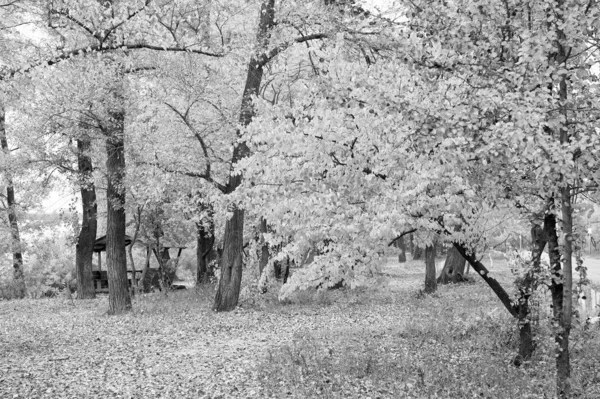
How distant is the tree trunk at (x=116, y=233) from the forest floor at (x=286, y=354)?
68 centimetres

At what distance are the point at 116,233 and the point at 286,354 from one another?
933cm

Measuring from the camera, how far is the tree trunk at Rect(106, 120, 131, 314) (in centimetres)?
1645

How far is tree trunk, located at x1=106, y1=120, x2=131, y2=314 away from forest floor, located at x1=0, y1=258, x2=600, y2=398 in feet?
2.24

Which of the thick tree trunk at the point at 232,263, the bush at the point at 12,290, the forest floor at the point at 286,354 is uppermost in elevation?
the thick tree trunk at the point at 232,263

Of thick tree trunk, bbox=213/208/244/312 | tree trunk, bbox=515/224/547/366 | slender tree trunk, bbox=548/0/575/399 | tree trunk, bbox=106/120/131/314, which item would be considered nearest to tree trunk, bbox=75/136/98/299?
tree trunk, bbox=106/120/131/314

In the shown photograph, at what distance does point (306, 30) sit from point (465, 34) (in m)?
9.82

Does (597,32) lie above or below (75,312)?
above

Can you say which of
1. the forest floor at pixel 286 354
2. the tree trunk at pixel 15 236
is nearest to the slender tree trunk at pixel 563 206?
the forest floor at pixel 286 354

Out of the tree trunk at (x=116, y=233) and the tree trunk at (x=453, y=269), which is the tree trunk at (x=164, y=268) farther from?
the tree trunk at (x=453, y=269)

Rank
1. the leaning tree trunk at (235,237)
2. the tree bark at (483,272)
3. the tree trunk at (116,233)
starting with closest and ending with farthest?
the tree bark at (483,272), the leaning tree trunk at (235,237), the tree trunk at (116,233)

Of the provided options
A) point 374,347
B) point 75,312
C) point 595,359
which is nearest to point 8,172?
point 75,312

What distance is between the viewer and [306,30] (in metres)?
14.5

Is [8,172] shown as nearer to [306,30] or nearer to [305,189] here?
[306,30]

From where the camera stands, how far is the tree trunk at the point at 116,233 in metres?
16.5
